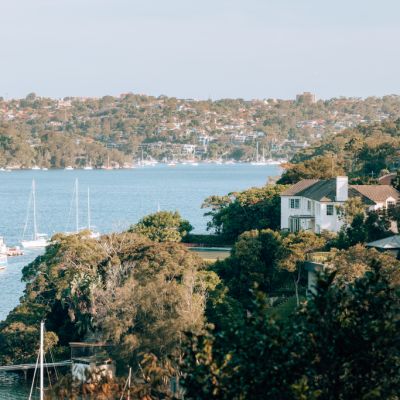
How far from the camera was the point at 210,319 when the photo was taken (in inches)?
1134

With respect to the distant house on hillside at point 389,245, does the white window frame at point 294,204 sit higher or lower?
higher

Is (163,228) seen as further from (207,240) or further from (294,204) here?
(294,204)

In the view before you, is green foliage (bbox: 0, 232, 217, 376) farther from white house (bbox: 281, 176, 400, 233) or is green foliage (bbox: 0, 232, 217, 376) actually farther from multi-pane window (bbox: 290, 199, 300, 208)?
multi-pane window (bbox: 290, 199, 300, 208)

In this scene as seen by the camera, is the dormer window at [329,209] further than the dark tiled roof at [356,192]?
Yes

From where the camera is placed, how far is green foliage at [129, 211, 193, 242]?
45719 mm

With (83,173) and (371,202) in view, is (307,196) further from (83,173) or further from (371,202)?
(83,173)

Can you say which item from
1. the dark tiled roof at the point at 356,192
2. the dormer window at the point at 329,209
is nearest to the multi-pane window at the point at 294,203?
the dark tiled roof at the point at 356,192

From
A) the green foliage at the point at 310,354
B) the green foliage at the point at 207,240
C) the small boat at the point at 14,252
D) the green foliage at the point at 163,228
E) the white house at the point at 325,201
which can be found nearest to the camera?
the green foliage at the point at 310,354

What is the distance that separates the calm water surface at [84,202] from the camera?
5689 centimetres

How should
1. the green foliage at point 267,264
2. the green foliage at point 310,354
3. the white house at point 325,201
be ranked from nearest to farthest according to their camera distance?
the green foliage at point 310,354 → the green foliage at point 267,264 → the white house at point 325,201

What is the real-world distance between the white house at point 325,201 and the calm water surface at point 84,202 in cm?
1148

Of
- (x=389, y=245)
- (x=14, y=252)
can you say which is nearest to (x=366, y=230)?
(x=389, y=245)

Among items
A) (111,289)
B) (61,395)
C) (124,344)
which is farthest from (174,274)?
(61,395)

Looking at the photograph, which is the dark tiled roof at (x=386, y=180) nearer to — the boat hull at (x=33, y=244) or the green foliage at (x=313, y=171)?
the green foliage at (x=313, y=171)
